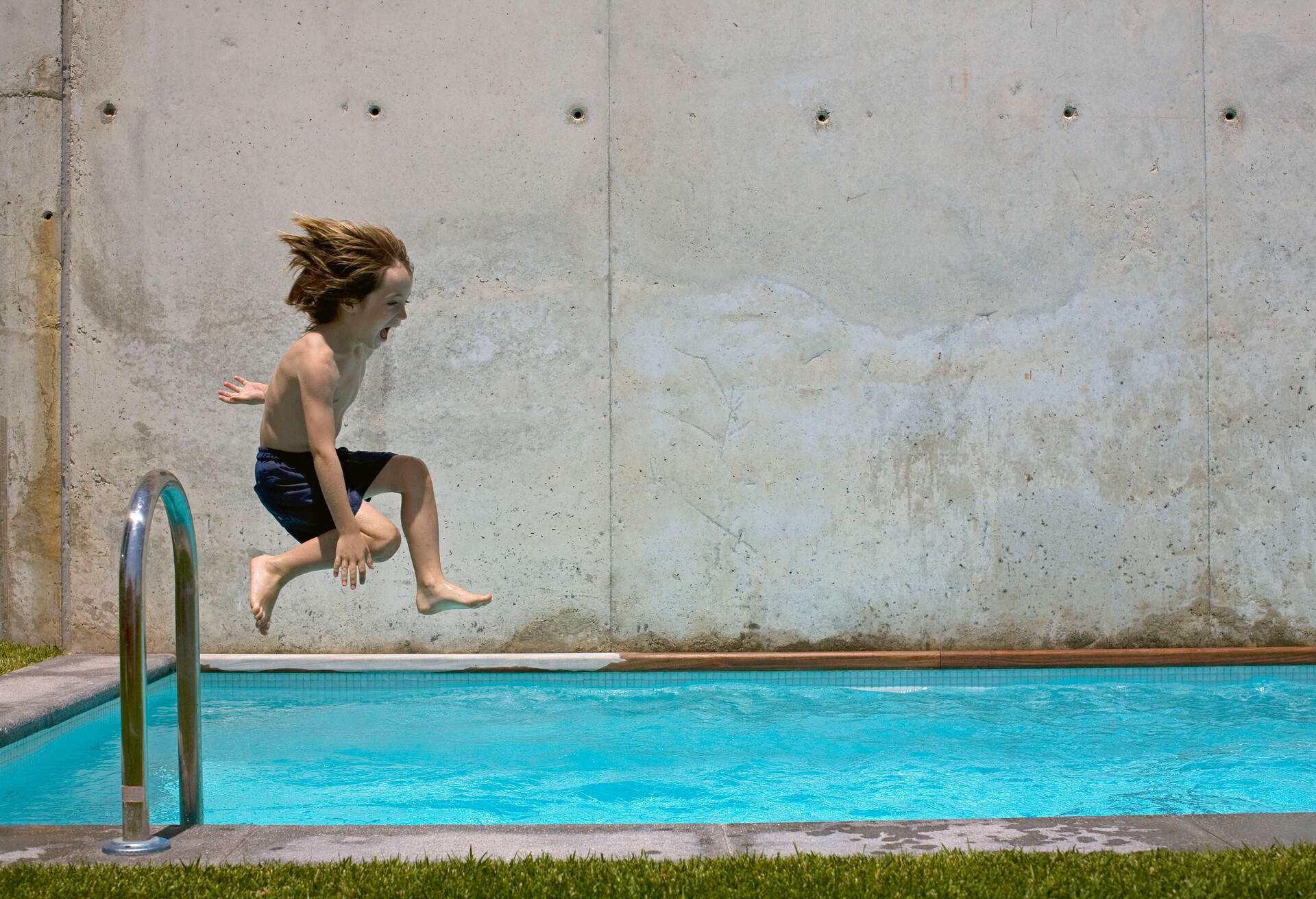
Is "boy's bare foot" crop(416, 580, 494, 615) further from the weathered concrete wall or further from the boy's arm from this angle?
the weathered concrete wall

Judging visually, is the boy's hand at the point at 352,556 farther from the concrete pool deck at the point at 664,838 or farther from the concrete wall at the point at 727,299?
the concrete wall at the point at 727,299

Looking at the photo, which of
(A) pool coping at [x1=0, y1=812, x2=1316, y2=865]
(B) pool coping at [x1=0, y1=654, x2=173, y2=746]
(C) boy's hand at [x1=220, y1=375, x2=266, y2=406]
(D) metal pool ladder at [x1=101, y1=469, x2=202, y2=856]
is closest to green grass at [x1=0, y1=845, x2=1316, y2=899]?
(A) pool coping at [x1=0, y1=812, x2=1316, y2=865]

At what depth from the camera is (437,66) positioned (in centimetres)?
704

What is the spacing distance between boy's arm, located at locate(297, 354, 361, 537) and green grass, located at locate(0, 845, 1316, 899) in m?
0.96

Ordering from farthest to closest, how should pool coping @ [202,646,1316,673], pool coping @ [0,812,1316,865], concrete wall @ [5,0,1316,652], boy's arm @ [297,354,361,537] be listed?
concrete wall @ [5,0,1316,652], pool coping @ [202,646,1316,673], boy's arm @ [297,354,361,537], pool coping @ [0,812,1316,865]

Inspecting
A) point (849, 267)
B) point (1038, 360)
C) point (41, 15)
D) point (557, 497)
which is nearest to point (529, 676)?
point (557, 497)

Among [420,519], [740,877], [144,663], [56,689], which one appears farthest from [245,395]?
[56,689]

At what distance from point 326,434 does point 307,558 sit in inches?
17.3

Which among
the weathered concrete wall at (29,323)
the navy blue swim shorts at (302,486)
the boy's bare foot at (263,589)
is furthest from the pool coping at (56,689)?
the navy blue swim shorts at (302,486)

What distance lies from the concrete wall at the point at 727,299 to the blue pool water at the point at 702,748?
0.39m

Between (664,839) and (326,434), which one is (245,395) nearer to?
(326,434)

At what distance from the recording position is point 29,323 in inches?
280

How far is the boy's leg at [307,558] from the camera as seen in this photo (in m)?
3.74

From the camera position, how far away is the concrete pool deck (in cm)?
318
